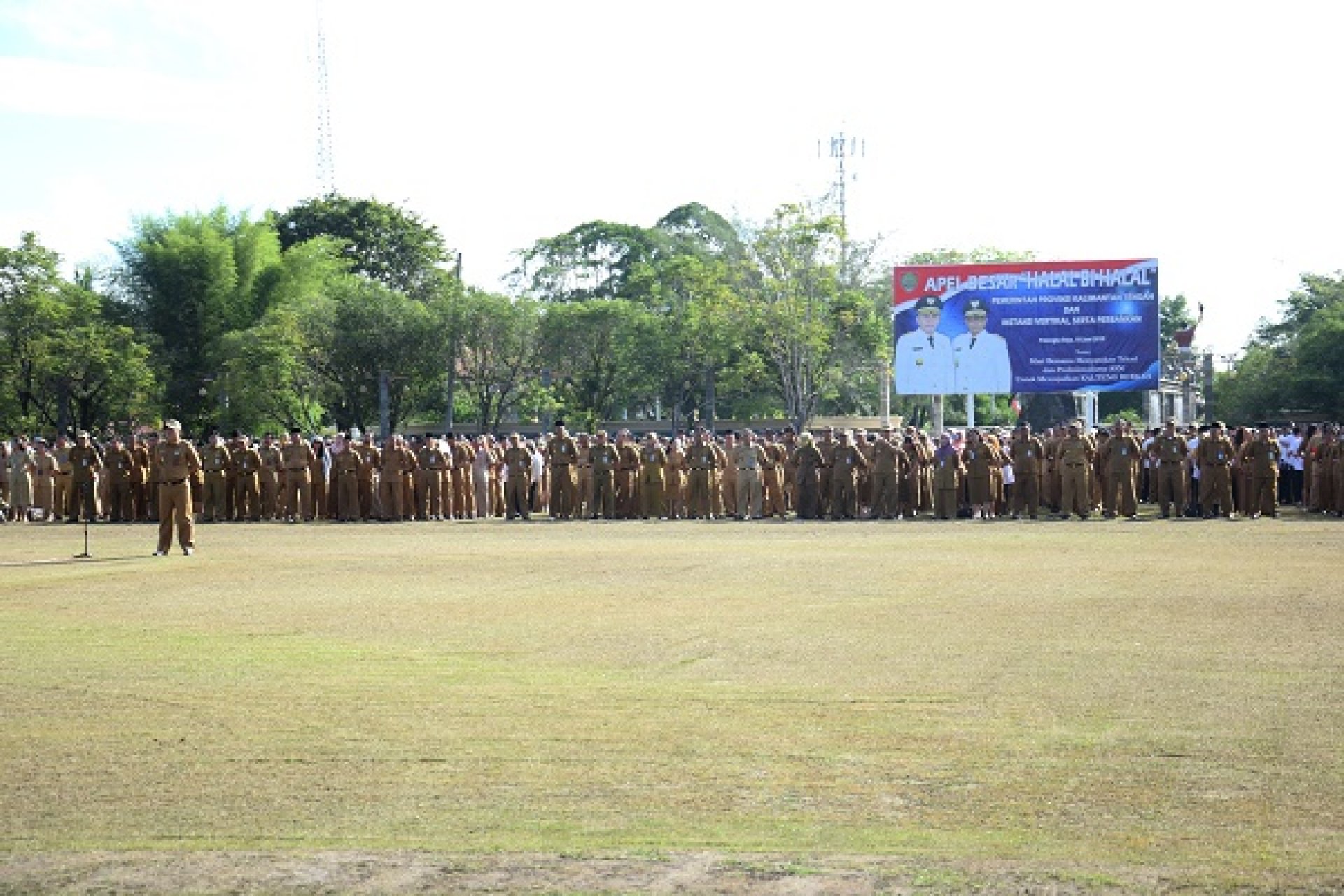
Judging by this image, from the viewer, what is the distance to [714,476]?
33656mm

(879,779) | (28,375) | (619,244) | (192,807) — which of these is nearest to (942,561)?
(879,779)

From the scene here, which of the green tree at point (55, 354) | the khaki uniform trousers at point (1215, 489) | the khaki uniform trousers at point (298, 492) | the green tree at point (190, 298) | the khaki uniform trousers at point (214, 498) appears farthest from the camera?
the green tree at point (190, 298)

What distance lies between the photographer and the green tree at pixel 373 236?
236 ft

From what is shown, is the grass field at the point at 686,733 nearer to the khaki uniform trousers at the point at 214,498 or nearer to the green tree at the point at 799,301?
the khaki uniform trousers at the point at 214,498

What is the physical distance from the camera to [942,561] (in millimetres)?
20703

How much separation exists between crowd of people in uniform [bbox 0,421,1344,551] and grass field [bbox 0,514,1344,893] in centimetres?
1326

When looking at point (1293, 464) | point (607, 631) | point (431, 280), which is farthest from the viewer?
point (431, 280)

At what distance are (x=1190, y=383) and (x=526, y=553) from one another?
42857mm

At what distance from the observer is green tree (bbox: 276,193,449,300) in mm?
72000

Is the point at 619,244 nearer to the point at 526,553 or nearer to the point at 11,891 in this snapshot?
the point at 526,553

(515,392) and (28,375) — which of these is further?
(515,392)

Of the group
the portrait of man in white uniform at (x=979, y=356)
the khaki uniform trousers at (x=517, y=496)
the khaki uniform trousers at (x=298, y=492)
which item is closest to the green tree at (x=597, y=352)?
the portrait of man in white uniform at (x=979, y=356)

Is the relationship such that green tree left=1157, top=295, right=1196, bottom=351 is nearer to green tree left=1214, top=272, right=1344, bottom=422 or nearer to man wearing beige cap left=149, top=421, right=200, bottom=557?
green tree left=1214, top=272, right=1344, bottom=422

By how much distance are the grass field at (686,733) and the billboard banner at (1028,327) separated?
20.3 m
